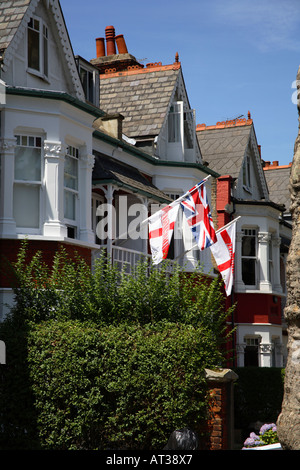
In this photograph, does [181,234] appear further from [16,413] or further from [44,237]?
[16,413]

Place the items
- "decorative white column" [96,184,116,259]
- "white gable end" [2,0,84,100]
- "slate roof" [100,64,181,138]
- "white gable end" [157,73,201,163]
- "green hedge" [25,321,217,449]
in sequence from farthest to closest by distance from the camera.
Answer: "white gable end" [157,73,201,163], "slate roof" [100,64,181,138], "decorative white column" [96,184,116,259], "white gable end" [2,0,84,100], "green hedge" [25,321,217,449]

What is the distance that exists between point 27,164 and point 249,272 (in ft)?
42.2

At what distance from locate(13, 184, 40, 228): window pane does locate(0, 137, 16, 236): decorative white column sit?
22cm

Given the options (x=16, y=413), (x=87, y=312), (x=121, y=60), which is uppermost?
(x=121, y=60)

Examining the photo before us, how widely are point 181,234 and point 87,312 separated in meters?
9.40

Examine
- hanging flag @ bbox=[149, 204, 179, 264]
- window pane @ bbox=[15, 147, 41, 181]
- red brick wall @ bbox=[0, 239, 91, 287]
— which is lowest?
red brick wall @ bbox=[0, 239, 91, 287]

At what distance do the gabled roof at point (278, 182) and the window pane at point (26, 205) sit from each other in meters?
19.8

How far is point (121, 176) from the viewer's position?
61.1ft

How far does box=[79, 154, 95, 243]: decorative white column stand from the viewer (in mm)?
16312

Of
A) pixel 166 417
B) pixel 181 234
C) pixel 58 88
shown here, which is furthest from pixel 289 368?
pixel 181 234

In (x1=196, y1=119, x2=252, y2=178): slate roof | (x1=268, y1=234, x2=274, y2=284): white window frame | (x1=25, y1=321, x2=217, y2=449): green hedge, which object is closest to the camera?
(x1=25, y1=321, x2=217, y2=449): green hedge

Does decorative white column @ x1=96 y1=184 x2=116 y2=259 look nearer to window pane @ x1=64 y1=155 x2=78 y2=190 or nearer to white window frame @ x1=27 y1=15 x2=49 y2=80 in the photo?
window pane @ x1=64 y1=155 x2=78 y2=190

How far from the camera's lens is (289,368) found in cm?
689

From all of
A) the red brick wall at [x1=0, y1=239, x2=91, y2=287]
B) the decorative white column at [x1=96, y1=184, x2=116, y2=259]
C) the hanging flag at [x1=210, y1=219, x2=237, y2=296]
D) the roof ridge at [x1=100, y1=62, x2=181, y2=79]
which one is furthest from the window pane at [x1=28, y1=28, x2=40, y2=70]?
the roof ridge at [x1=100, y1=62, x2=181, y2=79]
